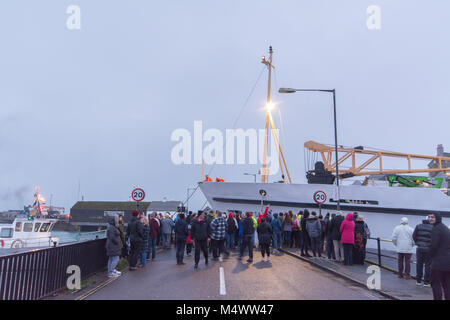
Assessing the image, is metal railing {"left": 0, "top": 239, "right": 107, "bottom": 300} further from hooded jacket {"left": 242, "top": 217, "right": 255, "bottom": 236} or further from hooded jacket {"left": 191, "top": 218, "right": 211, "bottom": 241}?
hooded jacket {"left": 242, "top": 217, "right": 255, "bottom": 236}

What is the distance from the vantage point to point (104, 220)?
71875 mm

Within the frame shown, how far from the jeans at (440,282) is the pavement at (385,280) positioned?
1.23 meters

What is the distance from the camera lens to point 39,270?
6289mm

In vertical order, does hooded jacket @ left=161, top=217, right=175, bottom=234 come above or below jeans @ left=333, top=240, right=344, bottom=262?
above

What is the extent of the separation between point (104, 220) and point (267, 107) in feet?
187

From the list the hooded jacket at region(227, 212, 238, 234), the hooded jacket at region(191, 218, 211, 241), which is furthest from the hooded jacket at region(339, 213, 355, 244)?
the hooded jacket at region(227, 212, 238, 234)

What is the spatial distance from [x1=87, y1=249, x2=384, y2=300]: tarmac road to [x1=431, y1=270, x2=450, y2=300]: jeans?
1.47 m

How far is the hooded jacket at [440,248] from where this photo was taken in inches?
212

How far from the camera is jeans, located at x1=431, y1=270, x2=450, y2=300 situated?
539cm

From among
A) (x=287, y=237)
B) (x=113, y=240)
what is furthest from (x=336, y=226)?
(x=113, y=240)

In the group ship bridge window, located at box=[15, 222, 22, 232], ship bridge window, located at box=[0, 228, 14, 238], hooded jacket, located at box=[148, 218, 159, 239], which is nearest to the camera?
hooded jacket, located at box=[148, 218, 159, 239]

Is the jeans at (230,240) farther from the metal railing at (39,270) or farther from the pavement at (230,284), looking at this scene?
the metal railing at (39,270)

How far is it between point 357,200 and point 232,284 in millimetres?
16897
